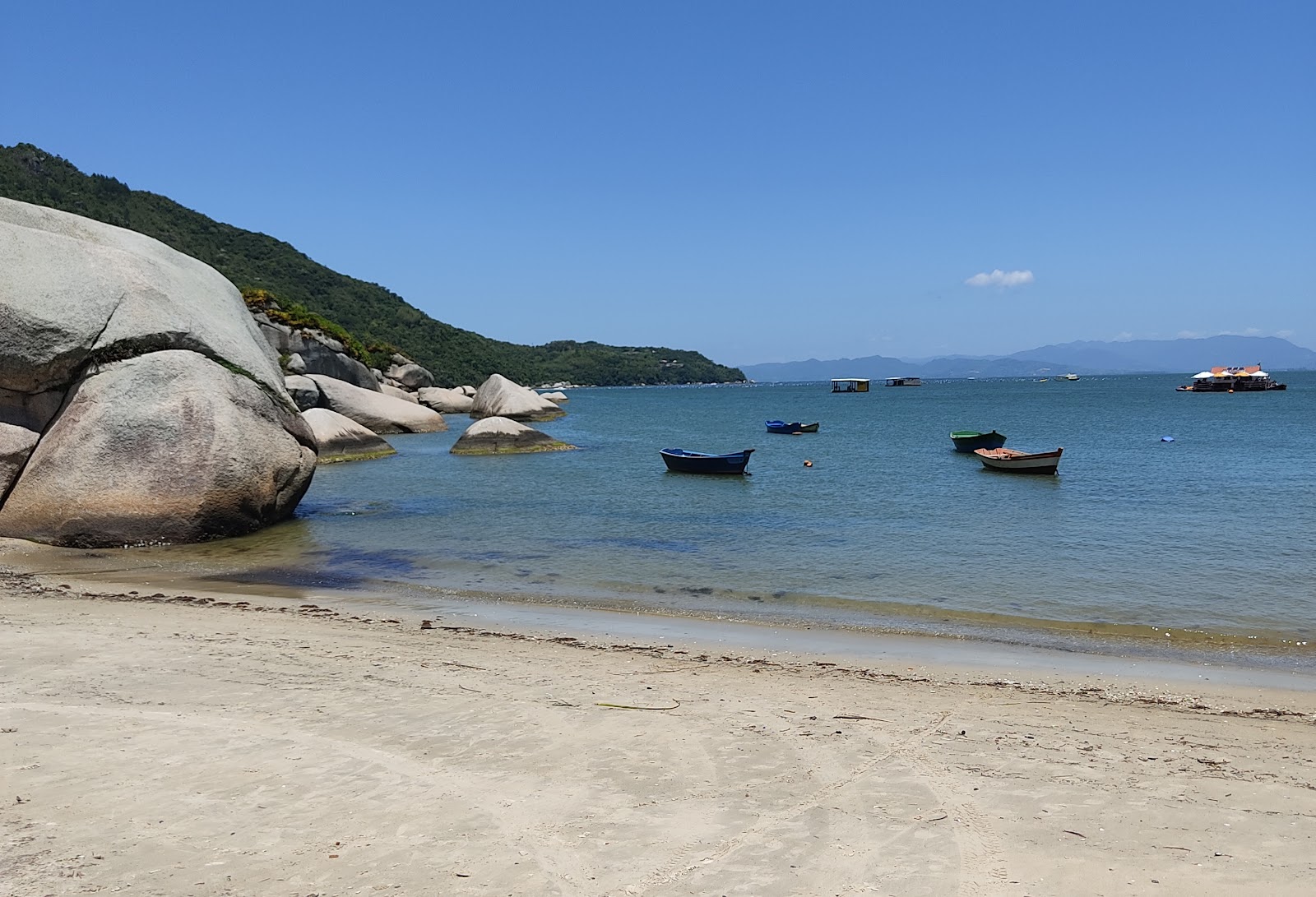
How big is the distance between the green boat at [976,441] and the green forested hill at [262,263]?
52375 millimetres

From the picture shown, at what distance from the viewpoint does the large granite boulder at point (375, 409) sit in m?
42.3

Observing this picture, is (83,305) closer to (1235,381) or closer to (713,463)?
(713,463)

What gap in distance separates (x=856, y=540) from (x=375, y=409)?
33503 mm

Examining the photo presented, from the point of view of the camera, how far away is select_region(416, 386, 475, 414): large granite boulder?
212 feet

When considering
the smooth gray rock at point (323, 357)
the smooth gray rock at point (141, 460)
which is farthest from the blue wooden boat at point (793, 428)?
the smooth gray rock at point (141, 460)

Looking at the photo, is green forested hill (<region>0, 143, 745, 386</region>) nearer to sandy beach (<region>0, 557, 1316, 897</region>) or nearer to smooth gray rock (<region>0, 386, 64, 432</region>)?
smooth gray rock (<region>0, 386, 64, 432</region>)

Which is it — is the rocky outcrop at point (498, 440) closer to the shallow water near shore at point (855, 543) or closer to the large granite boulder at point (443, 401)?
the shallow water near shore at point (855, 543)

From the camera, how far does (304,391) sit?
127 feet

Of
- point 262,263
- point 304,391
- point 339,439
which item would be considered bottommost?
point 339,439

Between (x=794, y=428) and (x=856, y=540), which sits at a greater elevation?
(x=794, y=428)

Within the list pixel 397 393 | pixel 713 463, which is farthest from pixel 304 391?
pixel 397 393

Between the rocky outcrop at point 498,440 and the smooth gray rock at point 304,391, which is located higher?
the smooth gray rock at point 304,391

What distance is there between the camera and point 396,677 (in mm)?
8242

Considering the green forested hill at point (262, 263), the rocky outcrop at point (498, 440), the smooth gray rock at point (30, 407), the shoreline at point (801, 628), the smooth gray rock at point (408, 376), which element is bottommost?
the shoreline at point (801, 628)
